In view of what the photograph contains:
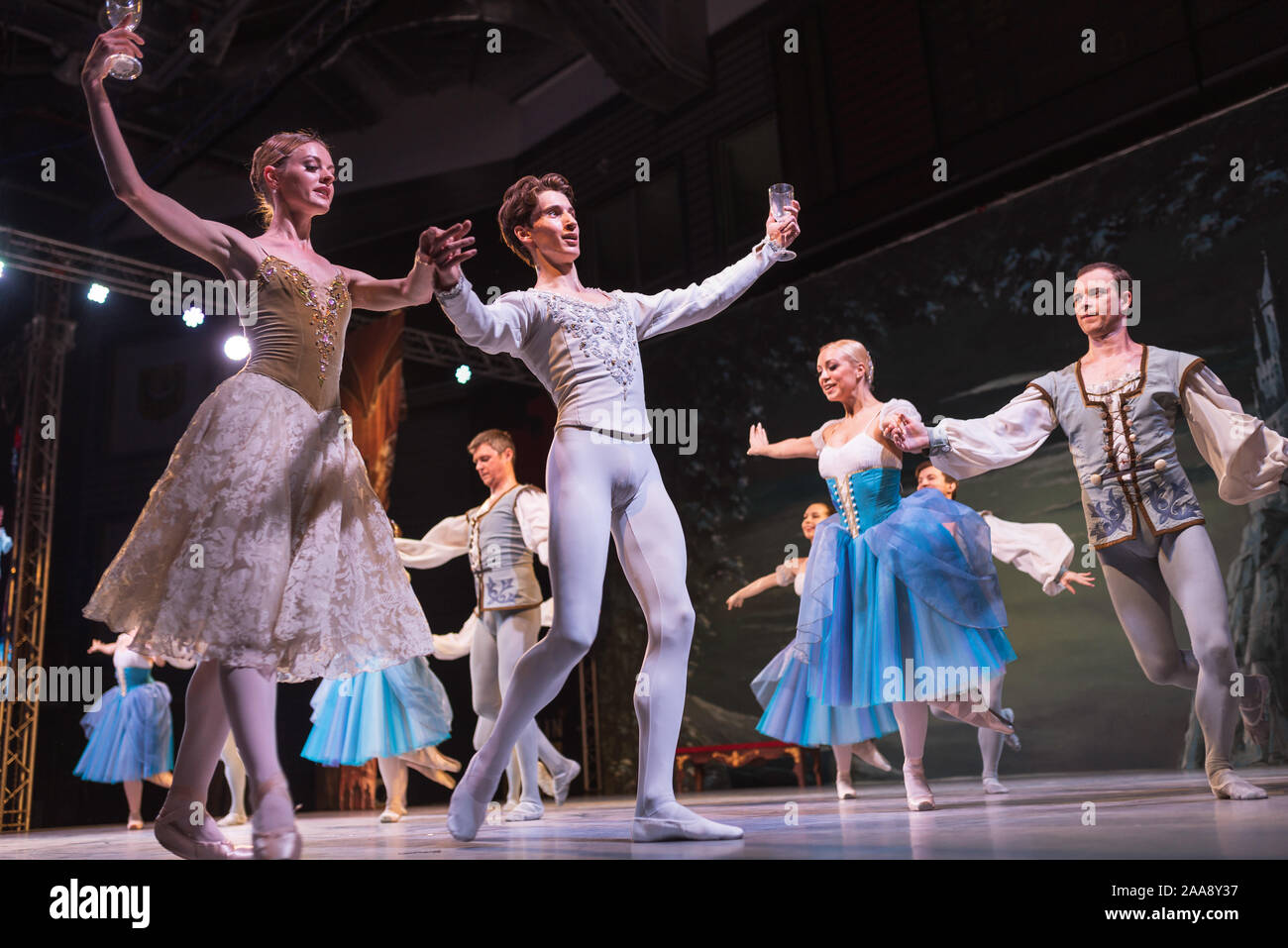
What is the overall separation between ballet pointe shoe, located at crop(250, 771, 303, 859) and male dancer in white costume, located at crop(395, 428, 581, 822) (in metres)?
3.16

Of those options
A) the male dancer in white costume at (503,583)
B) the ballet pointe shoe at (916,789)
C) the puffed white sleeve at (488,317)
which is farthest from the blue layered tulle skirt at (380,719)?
the puffed white sleeve at (488,317)

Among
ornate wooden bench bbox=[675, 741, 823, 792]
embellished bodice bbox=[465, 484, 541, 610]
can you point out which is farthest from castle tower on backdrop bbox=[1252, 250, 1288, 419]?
embellished bodice bbox=[465, 484, 541, 610]

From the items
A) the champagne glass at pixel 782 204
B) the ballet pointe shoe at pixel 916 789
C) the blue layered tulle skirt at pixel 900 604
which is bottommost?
the ballet pointe shoe at pixel 916 789

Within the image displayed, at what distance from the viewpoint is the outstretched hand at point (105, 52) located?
2514mm

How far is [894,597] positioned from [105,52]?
308cm

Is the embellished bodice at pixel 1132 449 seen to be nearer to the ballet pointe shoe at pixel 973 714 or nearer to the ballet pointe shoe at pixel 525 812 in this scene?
the ballet pointe shoe at pixel 973 714

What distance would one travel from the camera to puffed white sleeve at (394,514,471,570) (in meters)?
6.34

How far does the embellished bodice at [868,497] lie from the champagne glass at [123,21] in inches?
119

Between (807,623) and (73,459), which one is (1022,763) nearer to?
(807,623)

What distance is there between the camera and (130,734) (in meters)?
7.87

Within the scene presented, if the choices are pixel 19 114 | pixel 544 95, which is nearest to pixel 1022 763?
pixel 544 95

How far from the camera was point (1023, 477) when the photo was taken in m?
7.42

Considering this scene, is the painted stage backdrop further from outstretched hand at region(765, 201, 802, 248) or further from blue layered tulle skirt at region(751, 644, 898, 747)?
outstretched hand at region(765, 201, 802, 248)
